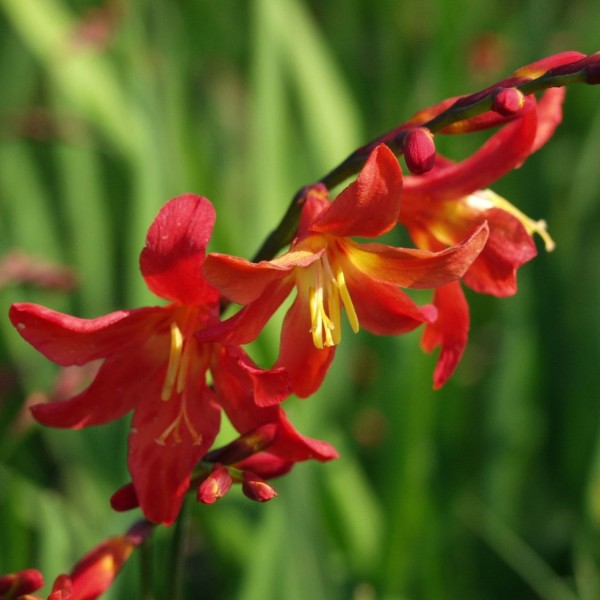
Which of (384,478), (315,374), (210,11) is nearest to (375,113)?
(210,11)

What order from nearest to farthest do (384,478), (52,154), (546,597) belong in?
(546,597), (384,478), (52,154)

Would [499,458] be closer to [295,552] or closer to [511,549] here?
[511,549]

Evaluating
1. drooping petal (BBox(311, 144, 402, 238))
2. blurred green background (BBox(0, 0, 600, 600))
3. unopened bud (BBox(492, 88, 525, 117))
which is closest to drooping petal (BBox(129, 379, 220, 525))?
drooping petal (BBox(311, 144, 402, 238))

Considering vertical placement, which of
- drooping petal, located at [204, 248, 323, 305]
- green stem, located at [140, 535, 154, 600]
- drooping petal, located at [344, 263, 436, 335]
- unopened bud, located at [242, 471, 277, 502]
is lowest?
green stem, located at [140, 535, 154, 600]

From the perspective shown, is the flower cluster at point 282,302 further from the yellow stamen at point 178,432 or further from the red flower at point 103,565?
the red flower at point 103,565

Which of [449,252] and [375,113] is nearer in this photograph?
[449,252]

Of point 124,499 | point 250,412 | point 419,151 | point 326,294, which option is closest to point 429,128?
point 419,151

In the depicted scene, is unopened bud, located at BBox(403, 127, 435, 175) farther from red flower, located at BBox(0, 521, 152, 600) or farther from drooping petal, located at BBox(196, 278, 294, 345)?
red flower, located at BBox(0, 521, 152, 600)

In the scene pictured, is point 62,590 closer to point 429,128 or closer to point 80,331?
point 80,331
